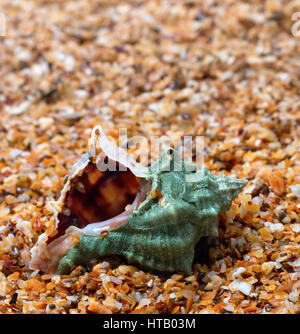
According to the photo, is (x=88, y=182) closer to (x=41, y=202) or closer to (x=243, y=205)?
(x=41, y=202)
